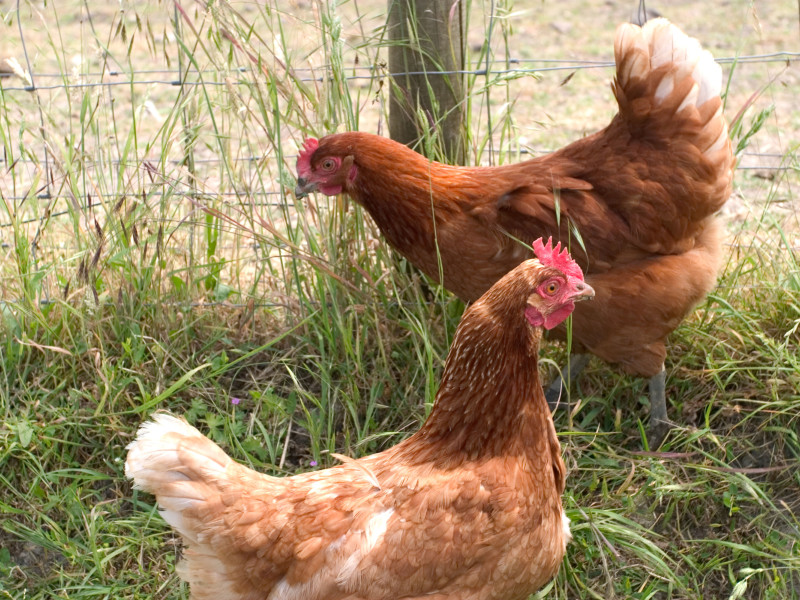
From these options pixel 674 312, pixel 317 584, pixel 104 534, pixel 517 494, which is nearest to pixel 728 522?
pixel 674 312

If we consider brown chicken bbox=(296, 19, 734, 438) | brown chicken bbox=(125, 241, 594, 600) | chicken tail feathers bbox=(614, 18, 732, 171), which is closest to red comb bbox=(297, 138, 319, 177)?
brown chicken bbox=(296, 19, 734, 438)

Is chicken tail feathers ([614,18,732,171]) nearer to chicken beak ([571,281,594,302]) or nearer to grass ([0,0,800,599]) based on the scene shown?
grass ([0,0,800,599])

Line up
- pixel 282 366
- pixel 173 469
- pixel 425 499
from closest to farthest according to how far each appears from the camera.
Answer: pixel 173 469 → pixel 425 499 → pixel 282 366

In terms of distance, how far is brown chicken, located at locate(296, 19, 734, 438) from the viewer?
3314 mm

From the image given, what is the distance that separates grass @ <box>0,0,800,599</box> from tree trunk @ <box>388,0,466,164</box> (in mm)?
173

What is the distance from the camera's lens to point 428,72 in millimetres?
3598

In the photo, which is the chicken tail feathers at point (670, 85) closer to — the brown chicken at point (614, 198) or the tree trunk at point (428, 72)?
the brown chicken at point (614, 198)

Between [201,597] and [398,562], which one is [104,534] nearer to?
[201,597]

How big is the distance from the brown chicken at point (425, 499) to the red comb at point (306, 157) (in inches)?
44.2

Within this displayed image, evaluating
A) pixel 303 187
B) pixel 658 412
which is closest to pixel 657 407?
pixel 658 412

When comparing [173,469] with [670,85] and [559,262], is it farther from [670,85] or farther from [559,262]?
[670,85]

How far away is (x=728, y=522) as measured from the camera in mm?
3115

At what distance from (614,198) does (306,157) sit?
49.5 inches

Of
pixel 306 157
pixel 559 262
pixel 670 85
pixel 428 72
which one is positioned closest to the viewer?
pixel 559 262
